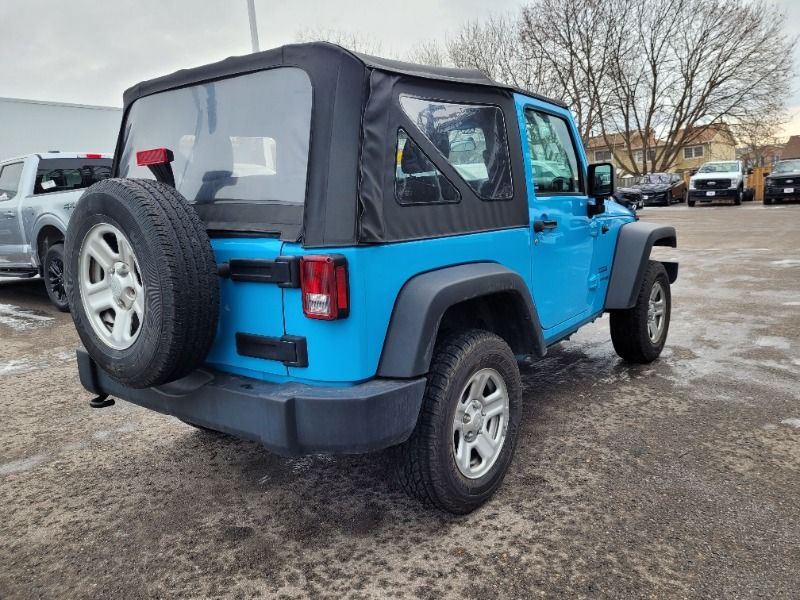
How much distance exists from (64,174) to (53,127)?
21.5 feet

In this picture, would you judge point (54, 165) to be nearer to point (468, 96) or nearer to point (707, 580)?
point (468, 96)

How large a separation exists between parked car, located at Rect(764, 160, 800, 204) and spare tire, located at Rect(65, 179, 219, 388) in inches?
1020

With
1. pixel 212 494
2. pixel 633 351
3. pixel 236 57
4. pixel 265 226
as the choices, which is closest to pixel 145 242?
pixel 265 226

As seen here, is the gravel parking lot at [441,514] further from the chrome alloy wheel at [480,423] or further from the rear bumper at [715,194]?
the rear bumper at [715,194]

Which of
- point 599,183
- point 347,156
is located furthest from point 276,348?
point 599,183

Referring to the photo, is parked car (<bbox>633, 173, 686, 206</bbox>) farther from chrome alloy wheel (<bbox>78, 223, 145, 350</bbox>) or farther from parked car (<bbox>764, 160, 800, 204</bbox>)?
chrome alloy wheel (<bbox>78, 223, 145, 350</bbox>)

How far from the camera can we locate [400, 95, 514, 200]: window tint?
265 cm

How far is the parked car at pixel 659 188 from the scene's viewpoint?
27781mm

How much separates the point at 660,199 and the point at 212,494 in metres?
28.5

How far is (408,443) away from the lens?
8.34 ft

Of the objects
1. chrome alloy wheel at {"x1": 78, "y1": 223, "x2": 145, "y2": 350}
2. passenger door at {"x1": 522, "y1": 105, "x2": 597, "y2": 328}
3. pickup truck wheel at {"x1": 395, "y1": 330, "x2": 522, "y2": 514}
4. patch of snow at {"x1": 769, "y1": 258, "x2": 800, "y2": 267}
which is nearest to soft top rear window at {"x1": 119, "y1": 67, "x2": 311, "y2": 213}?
chrome alloy wheel at {"x1": 78, "y1": 223, "x2": 145, "y2": 350}

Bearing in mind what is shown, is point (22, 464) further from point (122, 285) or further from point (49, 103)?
point (49, 103)

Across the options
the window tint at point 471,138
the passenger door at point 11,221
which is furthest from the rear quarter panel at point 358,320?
the passenger door at point 11,221

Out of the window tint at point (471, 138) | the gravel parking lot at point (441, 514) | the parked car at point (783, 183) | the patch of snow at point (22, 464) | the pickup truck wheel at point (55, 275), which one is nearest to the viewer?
the gravel parking lot at point (441, 514)
